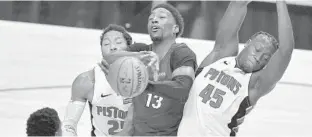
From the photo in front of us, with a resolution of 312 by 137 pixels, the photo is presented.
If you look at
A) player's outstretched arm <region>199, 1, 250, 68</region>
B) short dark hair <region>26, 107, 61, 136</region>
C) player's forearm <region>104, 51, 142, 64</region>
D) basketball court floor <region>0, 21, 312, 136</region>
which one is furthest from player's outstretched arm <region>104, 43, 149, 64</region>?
basketball court floor <region>0, 21, 312, 136</region>

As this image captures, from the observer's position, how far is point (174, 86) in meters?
3.35

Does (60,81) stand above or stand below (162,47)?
below

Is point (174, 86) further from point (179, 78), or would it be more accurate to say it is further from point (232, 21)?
point (232, 21)

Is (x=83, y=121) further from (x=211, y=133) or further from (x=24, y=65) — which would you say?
(x=211, y=133)

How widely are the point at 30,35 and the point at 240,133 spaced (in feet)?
6.05

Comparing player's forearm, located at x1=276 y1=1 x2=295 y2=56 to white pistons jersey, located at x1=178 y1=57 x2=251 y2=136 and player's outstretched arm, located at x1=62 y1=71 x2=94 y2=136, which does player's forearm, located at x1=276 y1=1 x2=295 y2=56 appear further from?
player's outstretched arm, located at x1=62 y1=71 x2=94 y2=136

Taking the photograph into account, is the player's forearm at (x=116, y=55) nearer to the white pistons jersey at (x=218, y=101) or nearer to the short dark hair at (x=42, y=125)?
the white pistons jersey at (x=218, y=101)

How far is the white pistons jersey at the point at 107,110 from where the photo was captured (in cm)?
375

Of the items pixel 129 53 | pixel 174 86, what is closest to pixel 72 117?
pixel 129 53

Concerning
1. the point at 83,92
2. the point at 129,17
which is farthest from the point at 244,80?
the point at 129,17

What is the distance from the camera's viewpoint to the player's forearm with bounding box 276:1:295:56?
134 inches

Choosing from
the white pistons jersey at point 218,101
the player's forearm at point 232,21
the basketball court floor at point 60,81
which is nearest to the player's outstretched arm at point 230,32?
the player's forearm at point 232,21

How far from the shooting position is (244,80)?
3596 mm

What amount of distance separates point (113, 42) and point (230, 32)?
1.90ft
